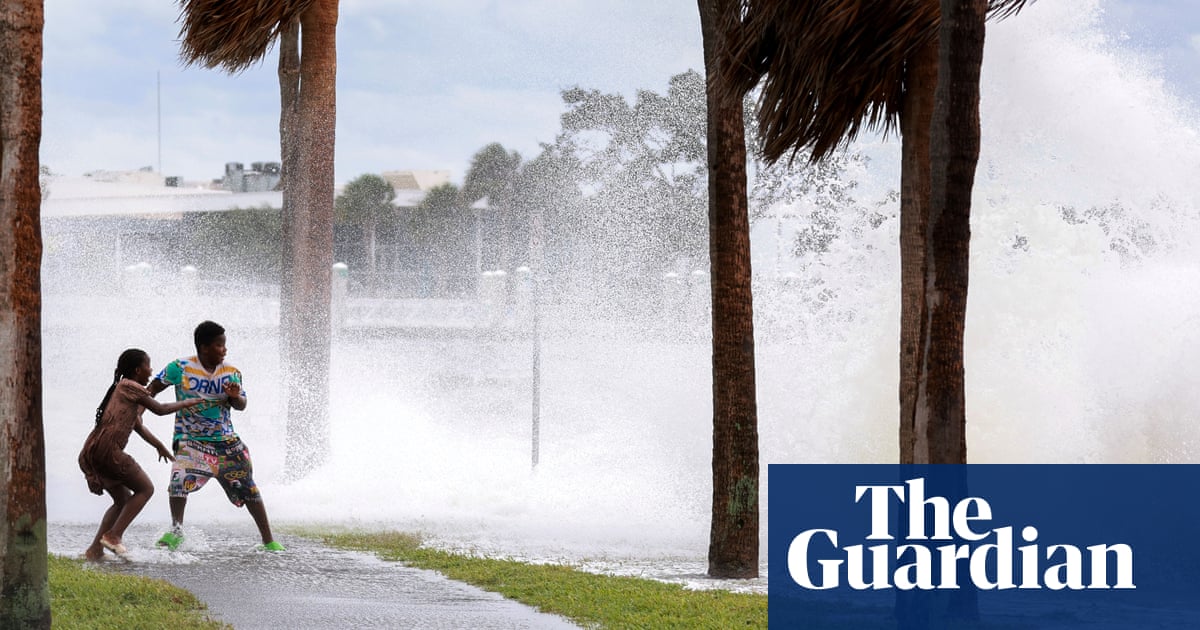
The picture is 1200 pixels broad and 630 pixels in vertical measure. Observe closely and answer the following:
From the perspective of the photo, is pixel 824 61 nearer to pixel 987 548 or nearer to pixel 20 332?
pixel 987 548

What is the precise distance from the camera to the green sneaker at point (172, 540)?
1079cm

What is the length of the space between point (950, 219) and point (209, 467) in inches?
214

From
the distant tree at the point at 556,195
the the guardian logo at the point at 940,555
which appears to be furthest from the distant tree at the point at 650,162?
the the guardian logo at the point at 940,555

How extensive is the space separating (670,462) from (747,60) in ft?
24.0

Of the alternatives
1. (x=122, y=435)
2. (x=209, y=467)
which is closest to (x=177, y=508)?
(x=209, y=467)

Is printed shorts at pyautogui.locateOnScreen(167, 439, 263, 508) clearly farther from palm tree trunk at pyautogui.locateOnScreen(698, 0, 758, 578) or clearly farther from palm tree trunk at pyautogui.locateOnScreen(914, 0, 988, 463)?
palm tree trunk at pyautogui.locateOnScreen(914, 0, 988, 463)

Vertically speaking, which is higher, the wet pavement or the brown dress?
the brown dress

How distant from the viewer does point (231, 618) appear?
8.12m

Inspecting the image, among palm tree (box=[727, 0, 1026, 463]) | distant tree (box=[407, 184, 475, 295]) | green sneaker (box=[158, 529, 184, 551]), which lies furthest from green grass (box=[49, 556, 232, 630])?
distant tree (box=[407, 184, 475, 295])

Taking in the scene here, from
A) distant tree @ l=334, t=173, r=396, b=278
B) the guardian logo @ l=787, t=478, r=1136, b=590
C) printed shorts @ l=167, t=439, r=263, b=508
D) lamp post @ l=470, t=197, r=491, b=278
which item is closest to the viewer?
the guardian logo @ l=787, t=478, r=1136, b=590

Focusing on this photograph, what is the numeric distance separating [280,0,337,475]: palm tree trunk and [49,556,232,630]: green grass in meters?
6.59

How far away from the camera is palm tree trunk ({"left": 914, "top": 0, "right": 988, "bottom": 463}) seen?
7.55 m

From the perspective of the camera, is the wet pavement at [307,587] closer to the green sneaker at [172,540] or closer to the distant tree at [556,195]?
the green sneaker at [172,540]

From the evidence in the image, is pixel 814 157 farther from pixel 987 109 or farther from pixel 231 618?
pixel 987 109
